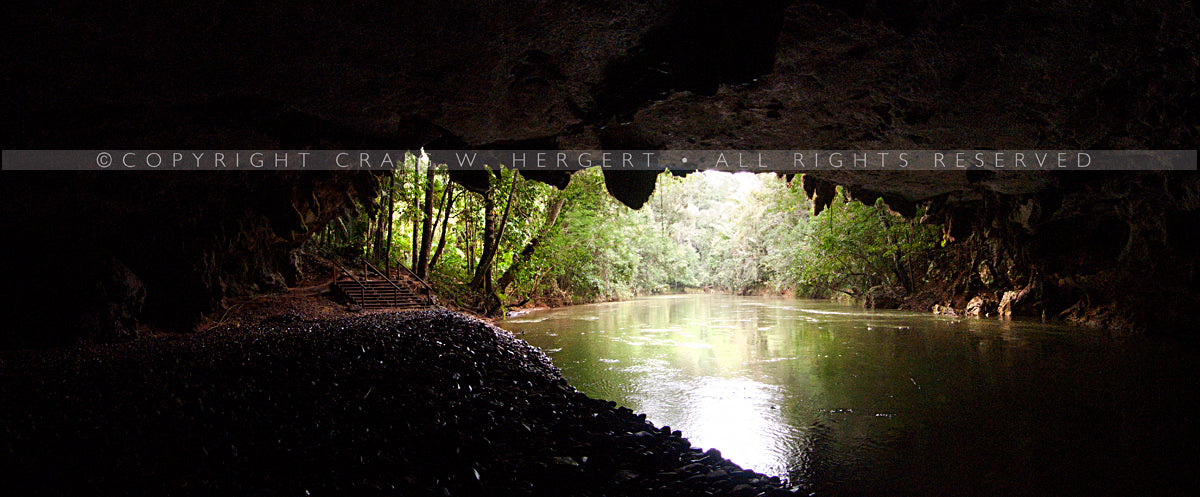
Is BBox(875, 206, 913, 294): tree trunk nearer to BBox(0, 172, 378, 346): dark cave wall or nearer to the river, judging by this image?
the river

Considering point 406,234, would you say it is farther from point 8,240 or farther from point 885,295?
point 885,295

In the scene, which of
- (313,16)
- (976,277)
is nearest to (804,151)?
(313,16)

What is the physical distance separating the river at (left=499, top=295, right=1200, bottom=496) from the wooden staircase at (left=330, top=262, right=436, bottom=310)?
522 cm

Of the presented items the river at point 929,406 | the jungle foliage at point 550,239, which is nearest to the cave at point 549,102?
the river at point 929,406

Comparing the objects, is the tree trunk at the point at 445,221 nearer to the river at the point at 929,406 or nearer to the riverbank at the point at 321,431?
the river at the point at 929,406

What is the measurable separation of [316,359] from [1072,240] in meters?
12.9

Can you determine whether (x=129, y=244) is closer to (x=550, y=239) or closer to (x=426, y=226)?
(x=426, y=226)

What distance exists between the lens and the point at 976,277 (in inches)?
531

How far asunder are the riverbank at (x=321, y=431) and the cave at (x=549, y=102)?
7.32 feet

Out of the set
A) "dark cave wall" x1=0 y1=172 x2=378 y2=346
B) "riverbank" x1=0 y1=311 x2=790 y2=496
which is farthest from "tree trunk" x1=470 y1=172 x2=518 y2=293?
"riverbank" x1=0 y1=311 x2=790 y2=496

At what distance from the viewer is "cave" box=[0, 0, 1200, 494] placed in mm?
3715

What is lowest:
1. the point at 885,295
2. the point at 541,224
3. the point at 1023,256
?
the point at 885,295

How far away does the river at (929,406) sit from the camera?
324 centimetres

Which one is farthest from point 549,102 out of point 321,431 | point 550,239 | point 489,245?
point 550,239
